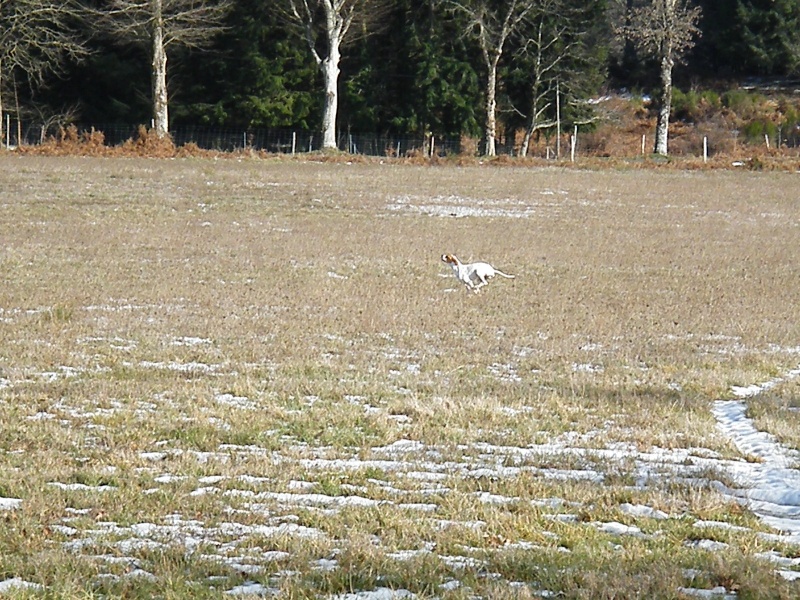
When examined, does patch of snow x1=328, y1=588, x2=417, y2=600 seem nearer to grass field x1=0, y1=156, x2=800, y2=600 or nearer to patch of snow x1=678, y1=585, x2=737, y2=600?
grass field x1=0, y1=156, x2=800, y2=600

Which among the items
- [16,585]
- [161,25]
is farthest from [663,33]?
[16,585]

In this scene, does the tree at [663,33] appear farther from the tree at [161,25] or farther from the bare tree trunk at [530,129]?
the tree at [161,25]

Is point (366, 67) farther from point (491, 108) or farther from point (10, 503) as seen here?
point (10, 503)

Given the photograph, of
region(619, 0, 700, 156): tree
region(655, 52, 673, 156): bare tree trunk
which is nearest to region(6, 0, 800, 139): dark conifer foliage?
region(619, 0, 700, 156): tree

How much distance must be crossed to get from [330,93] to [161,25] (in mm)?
7650

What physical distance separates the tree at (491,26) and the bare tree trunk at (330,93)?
6730 mm

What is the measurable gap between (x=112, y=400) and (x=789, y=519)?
231 inches

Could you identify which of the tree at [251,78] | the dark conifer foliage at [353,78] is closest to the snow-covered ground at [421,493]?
the tree at [251,78]

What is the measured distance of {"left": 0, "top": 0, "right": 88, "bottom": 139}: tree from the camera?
159 ft

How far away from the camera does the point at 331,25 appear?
48.7 meters

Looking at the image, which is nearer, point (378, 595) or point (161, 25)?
point (378, 595)

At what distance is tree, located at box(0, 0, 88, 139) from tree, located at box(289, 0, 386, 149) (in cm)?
988

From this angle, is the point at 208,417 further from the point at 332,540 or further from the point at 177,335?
the point at 177,335

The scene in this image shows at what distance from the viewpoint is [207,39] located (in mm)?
53812
